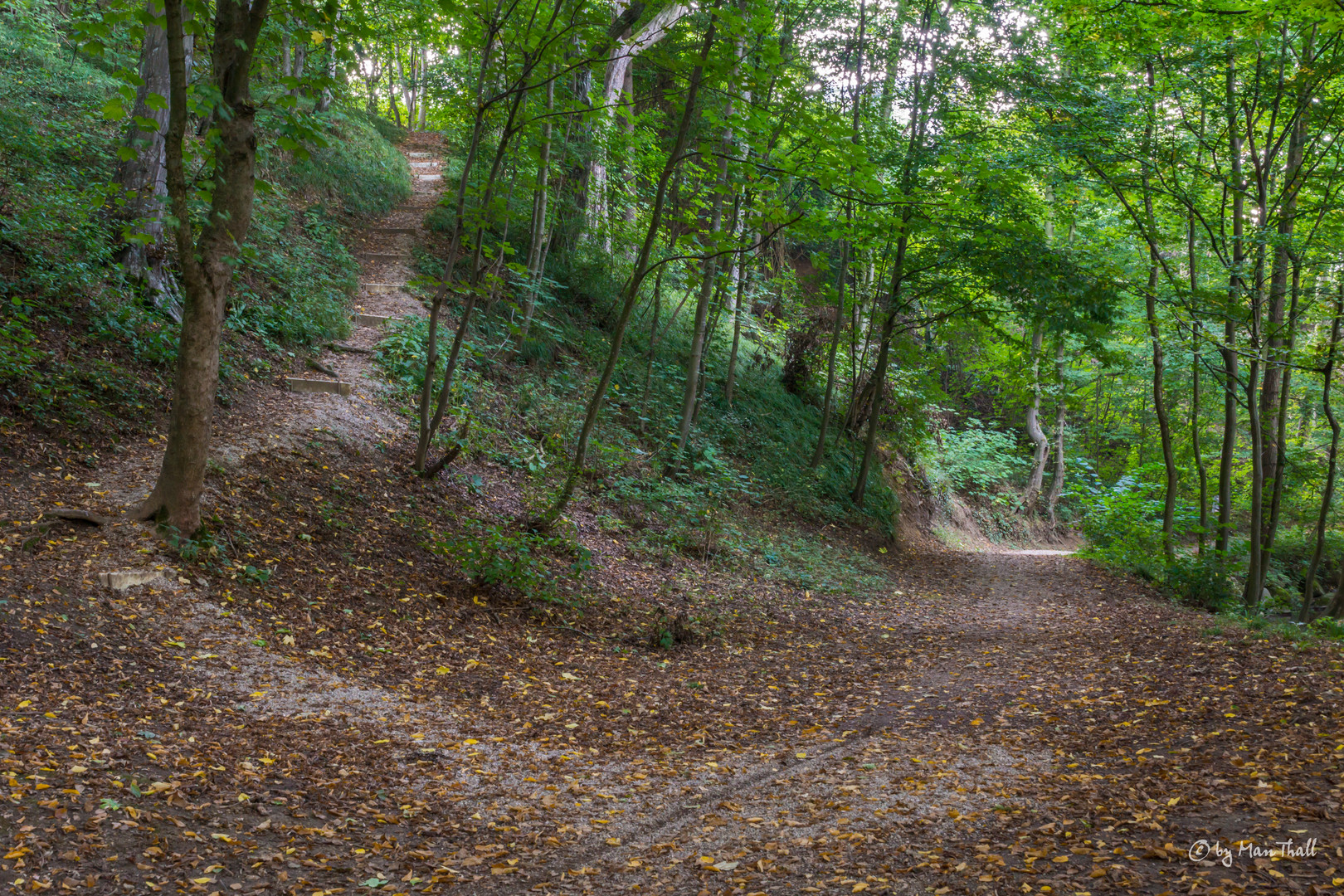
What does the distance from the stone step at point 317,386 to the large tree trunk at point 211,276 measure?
366 cm

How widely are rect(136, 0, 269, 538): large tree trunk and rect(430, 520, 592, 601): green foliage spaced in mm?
2271

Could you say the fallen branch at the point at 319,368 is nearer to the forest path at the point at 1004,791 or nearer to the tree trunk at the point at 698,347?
the tree trunk at the point at 698,347

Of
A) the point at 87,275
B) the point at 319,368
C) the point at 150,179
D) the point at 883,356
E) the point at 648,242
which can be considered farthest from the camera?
the point at 883,356

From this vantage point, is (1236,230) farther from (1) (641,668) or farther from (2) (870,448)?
(1) (641,668)

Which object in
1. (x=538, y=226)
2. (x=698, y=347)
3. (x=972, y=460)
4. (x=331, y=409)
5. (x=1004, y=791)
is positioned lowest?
(x=1004, y=791)

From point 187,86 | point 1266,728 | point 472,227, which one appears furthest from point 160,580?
point 1266,728

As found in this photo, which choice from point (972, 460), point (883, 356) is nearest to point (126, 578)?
point (883, 356)

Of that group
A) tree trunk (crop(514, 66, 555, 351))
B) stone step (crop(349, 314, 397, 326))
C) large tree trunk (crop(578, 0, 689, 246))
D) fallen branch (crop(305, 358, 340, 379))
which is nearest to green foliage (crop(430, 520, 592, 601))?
fallen branch (crop(305, 358, 340, 379))

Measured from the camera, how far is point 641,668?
6719mm

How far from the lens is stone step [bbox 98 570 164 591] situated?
510 centimetres

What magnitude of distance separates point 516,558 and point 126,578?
313cm

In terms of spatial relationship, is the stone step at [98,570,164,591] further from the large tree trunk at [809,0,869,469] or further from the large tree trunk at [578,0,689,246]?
the large tree trunk at [809,0,869,469]

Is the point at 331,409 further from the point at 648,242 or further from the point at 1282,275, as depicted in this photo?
the point at 1282,275
